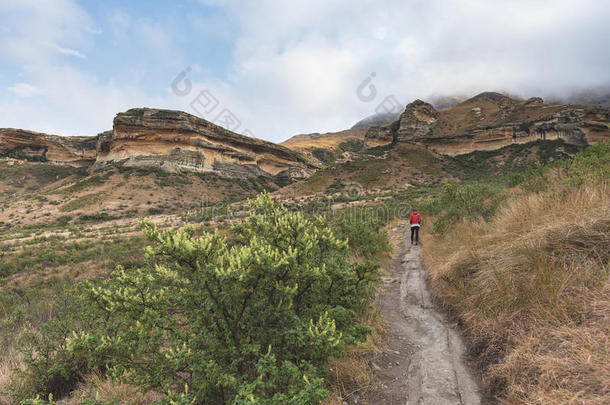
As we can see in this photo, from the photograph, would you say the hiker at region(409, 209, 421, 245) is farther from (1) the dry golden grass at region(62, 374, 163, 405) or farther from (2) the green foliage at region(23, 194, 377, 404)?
(1) the dry golden grass at region(62, 374, 163, 405)

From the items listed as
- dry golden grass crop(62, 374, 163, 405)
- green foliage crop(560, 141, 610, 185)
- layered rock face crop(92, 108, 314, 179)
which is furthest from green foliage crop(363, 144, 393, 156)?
dry golden grass crop(62, 374, 163, 405)

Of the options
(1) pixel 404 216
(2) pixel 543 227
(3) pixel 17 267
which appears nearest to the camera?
(2) pixel 543 227

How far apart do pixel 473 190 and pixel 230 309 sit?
408 inches

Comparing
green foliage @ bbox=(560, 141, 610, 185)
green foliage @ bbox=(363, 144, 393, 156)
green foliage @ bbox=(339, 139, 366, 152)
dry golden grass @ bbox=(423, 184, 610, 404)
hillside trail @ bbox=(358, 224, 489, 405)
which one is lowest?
hillside trail @ bbox=(358, 224, 489, 405)

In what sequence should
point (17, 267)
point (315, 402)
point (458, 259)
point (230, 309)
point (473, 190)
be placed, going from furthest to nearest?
point (17, 267)
point (473, 190)
point (458, 259)
point (230, 309)
point (315, 402)

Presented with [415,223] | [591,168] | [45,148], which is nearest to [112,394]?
[591,168]

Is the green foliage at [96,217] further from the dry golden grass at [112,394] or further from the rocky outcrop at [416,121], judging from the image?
the rocky outcrop at [416,121]

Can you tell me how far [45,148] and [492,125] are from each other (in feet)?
278

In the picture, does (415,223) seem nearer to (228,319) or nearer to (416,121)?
(228,319)

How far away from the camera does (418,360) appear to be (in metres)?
3.10

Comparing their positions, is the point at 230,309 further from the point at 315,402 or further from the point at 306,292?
the point at 315,402

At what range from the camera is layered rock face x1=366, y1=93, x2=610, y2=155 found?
1666 inches

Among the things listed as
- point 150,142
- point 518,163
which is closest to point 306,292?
point 150,142

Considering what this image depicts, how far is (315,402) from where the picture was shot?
173 centimetres
